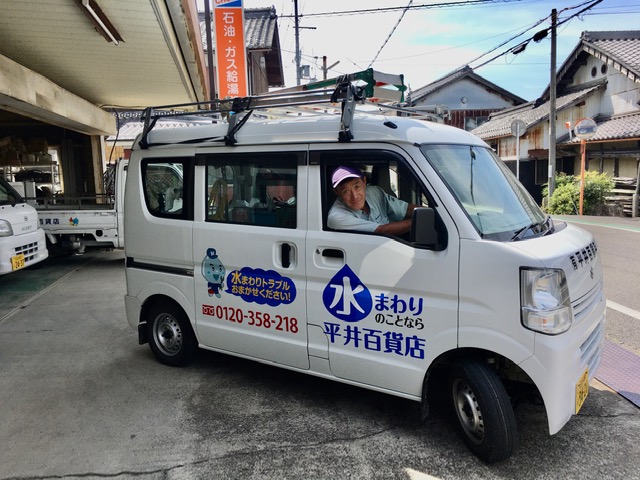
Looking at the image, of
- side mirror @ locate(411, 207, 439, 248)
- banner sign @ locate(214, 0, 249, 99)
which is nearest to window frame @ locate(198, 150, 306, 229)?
side mirror @ locate(411, 207, 439, 248)

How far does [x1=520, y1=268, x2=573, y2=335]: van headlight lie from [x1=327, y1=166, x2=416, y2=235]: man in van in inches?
31.3

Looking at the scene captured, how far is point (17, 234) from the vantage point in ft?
24.7

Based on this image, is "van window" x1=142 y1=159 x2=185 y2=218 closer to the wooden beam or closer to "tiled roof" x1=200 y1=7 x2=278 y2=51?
the wooden beam

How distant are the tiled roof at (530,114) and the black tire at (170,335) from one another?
68.4 ft

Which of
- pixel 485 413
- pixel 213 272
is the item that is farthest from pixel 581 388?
pixel 213 272

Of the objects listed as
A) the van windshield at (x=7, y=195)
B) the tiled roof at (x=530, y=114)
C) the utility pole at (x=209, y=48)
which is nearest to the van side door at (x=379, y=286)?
the van windshield at (x=7, y=195)

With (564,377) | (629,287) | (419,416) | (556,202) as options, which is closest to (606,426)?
(564,377)

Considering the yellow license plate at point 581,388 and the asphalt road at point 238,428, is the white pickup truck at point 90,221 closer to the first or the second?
the asphalt road at point 238,428

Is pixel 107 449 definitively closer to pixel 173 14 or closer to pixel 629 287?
pixel 173 14

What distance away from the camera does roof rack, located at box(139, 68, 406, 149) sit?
10.5ft

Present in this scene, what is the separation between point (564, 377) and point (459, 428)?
732 mm

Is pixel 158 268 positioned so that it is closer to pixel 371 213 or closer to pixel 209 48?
pixel 371 213

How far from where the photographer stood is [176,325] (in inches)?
172

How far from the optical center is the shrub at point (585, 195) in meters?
16.2
